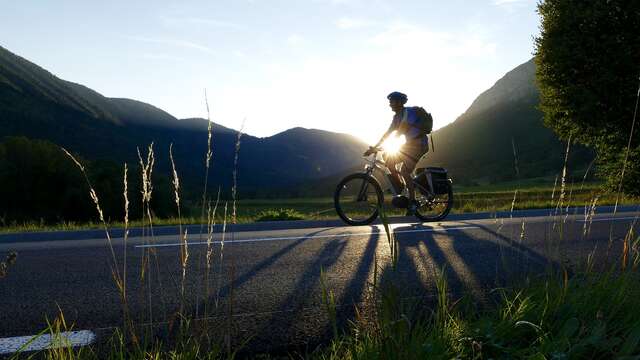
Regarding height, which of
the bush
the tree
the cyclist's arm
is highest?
the tree

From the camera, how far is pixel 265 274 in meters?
5.13

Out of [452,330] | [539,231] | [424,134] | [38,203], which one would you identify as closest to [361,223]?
[424,134]

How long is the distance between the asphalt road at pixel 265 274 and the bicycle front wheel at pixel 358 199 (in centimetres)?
180

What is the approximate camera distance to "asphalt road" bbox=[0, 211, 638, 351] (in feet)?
11.8

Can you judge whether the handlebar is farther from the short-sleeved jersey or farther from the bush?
the bush

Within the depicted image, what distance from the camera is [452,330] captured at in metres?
2.90

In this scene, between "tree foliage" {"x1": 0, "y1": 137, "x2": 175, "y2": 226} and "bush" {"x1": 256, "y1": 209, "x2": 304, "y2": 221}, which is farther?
"tree foliage" {"x1": 0, "y1": 137, "x2": 175, "y2": 226}

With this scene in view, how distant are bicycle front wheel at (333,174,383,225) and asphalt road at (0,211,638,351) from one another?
5.90 feet

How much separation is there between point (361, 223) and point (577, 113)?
16054 millimetres

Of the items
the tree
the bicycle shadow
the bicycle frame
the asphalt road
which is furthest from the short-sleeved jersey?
the tree

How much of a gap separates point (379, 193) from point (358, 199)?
0.41 metres

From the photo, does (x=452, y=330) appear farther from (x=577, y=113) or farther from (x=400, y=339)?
(x=577, y=113)

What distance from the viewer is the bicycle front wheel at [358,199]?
10.2m

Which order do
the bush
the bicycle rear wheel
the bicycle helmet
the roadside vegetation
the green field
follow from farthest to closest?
the bush < the bicycle rear wheel < the green field < the bicycle helmet < the roadside vegetation
